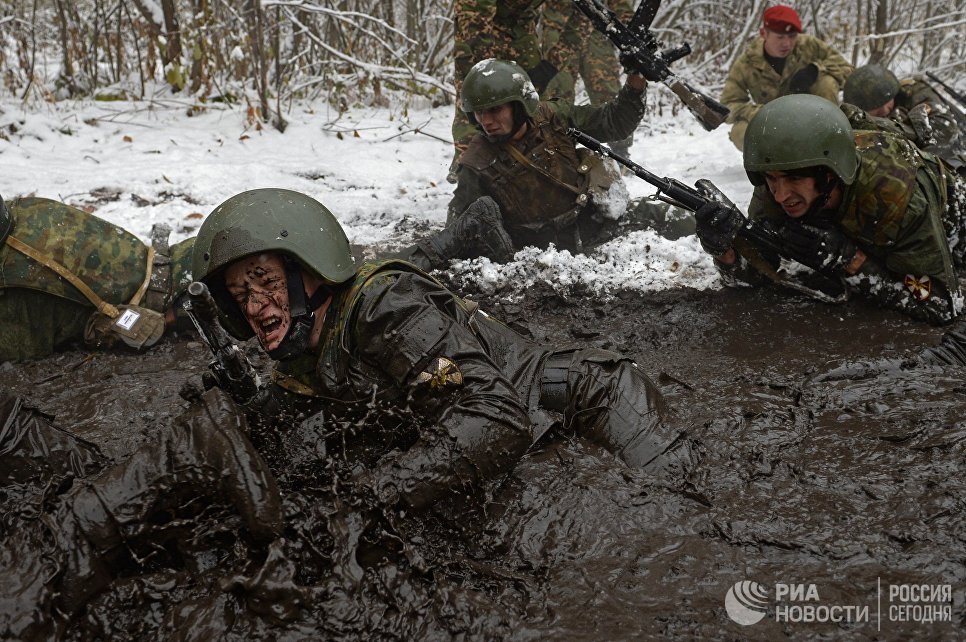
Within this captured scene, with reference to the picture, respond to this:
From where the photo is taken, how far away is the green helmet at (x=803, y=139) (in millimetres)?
3836

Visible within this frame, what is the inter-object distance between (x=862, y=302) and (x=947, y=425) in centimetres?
172

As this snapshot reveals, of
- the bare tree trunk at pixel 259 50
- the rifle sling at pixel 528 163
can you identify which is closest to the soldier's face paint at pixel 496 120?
the rifle sling at pixel 528 163

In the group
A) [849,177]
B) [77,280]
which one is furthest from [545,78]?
[77,280]

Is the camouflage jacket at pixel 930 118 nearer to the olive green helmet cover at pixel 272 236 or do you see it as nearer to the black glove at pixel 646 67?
the black glove at pixel 646 67

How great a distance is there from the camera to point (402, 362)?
7.67 feet

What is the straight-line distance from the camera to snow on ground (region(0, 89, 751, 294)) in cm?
542

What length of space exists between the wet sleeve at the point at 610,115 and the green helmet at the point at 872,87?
7.59 feet

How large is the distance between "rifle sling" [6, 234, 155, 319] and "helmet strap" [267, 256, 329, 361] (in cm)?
229

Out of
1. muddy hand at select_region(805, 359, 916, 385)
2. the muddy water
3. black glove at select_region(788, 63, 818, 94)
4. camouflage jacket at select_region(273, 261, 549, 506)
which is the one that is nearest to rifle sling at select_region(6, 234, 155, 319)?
the muddy water

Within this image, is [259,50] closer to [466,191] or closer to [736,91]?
[466,191]

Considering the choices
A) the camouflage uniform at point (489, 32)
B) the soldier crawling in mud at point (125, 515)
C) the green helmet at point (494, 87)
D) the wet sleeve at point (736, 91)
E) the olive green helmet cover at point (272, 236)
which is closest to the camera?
the soldier crawling in mud at point (125, 515)

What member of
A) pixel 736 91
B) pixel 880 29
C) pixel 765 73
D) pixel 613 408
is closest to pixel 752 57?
pixel 765 73

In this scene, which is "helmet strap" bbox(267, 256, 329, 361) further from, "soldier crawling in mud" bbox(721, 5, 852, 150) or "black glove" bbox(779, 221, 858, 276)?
"soldier crawling in mud" bbox(721, 5, 852, 150)

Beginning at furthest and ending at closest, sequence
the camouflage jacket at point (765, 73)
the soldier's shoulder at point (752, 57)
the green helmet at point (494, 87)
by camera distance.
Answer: the soldier's shoulder at point (752, 57) < the camouflage jacket at point (765, 73) < the green helmet at point (494, 87)
